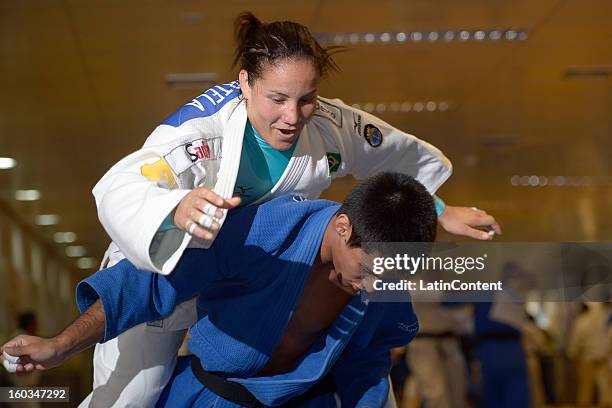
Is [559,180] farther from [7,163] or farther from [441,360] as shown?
[441,360]


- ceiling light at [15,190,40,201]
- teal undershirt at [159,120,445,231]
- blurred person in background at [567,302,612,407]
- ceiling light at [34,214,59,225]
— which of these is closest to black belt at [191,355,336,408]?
teal undershirt at [159,120,445,231]

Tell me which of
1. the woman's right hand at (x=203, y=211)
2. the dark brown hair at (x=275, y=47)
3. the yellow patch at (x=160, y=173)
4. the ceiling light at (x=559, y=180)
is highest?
the ceiling light at (x=559, y=180)

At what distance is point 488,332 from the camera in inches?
83.4

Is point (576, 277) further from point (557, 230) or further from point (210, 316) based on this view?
point (557, 230)

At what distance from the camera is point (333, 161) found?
67.6 inches

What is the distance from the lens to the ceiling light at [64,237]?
693 cm

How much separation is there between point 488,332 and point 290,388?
0.77m

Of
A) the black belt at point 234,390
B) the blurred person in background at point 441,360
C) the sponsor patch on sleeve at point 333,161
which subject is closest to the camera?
the black belt at point 234,390

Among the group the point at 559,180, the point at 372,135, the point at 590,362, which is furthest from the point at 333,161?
the point at 559,180

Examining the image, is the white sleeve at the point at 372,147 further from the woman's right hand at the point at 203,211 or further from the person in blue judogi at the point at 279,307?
the woman's right hand at the point at 203,211

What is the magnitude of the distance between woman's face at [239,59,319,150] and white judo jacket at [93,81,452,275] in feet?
0.11

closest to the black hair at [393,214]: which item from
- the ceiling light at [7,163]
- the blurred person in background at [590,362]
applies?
the blurred person in background at [590,362]

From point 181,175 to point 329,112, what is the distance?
433 millimetres

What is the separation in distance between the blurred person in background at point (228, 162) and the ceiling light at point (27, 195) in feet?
15.6
